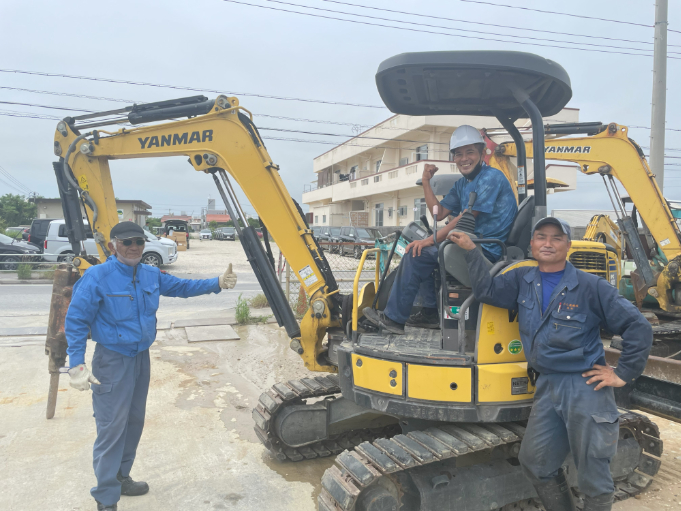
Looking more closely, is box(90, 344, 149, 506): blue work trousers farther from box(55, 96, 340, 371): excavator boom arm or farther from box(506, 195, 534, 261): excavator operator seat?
box(506, 195, 534, 261): excavator operator seat

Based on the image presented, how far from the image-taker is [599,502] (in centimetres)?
275

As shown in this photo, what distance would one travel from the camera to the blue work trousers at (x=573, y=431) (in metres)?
2.64

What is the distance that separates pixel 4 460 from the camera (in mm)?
4109

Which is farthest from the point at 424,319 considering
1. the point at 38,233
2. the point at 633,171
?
the point at 38,233

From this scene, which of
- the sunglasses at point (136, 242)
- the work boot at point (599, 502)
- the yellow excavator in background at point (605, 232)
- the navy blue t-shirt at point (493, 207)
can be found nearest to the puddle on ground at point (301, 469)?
the work boot at point (599, 502)

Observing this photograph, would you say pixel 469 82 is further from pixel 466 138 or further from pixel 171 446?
pixel 171 446

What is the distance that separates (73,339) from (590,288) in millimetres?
3202

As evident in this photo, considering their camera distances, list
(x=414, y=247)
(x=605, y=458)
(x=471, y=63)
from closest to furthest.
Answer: (x=605, y=458) → (x=471, y=63) → (x=414, y=247)

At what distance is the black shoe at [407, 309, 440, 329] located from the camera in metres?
4.05

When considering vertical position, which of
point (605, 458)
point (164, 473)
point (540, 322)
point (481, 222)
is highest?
point (481, 222)

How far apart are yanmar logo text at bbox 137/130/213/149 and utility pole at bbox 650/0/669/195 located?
452 inches

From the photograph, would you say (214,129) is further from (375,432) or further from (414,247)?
(375,432)

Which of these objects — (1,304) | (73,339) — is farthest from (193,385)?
(1,304)

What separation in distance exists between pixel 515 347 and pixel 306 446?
7.18 feet
